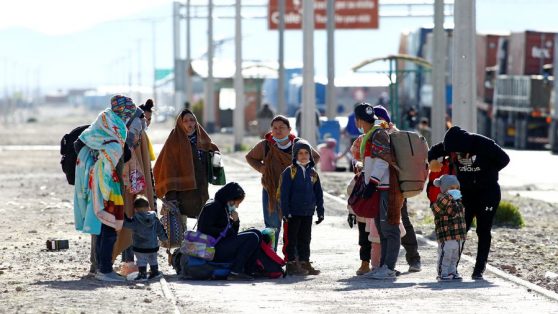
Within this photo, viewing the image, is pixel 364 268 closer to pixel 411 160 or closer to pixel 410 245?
pixel 410 245

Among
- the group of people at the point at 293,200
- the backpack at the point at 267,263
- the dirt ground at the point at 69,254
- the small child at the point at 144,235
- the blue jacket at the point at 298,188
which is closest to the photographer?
the dirt ground at the point at 69,254

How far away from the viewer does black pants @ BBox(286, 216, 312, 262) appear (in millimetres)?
14992

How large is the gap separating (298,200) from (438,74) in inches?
685

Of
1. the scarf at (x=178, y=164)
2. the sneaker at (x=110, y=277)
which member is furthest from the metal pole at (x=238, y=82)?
the sneaker at (x=110, y=277)

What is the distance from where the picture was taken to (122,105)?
14383 millimetres

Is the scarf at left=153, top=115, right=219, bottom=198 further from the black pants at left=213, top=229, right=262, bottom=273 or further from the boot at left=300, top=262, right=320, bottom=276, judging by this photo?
the boot at left=300, top=262, right=320, bottom=276

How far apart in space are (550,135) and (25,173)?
18.2m

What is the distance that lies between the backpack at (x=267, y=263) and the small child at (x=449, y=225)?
56.9 inches

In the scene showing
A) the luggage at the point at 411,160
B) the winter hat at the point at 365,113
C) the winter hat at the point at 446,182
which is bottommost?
the winter hat at the point at 446,182

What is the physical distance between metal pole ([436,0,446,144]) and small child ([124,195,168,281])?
16582 millimetres

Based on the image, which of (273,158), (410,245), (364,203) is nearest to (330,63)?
(273,158)

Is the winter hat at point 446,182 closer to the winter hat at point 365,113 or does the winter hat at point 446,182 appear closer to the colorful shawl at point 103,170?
the winter hat at point 365,113

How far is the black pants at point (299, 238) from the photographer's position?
590 inches

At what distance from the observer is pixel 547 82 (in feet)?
166
